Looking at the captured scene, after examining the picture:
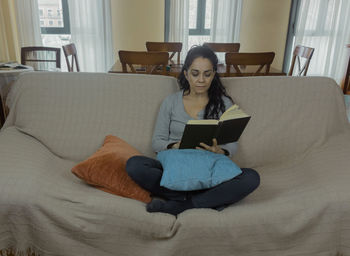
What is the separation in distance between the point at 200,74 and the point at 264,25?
319 cm

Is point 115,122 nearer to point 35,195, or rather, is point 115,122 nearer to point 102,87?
point 102,87

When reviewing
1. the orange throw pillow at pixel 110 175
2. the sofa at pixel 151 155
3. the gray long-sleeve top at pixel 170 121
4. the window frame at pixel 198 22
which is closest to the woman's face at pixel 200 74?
the gray long-sleeve top at pixel 170 121

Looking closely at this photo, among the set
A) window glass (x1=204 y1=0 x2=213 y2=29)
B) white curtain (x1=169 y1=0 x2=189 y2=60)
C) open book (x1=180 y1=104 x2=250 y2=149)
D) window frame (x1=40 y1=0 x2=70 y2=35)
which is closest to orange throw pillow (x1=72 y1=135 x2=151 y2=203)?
open book (x1=180 y1=104 x2=250 y2=149)

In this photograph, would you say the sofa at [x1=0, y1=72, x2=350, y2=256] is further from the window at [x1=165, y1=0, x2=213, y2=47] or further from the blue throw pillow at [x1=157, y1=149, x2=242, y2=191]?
the window at [x1=165, y1=0, x2=213, y2=47]

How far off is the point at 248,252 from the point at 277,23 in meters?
3.84

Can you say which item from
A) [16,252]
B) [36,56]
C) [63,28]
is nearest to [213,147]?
[16,252]

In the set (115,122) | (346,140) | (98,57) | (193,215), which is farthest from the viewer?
(98,57)

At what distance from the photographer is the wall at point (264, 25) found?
4117 mm

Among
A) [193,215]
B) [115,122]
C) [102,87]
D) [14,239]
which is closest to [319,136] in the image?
[193,215]

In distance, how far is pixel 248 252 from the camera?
1169mm

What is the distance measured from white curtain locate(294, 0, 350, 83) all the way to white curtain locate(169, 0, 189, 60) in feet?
5.23

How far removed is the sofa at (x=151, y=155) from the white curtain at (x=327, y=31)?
2.84m

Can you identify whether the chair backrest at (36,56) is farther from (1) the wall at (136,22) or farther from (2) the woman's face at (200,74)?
(2) the woman's face at (200,74)

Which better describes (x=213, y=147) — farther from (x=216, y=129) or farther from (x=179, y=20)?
(x=179, y=20)
